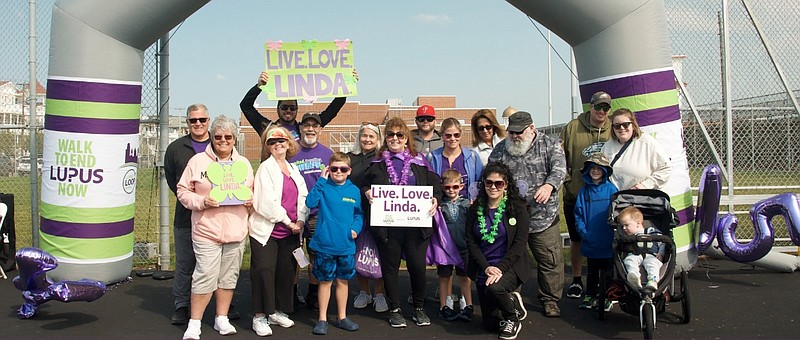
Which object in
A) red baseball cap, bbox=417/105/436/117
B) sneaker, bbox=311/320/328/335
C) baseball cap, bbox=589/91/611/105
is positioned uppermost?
baseball cap, bbox=589/91/611/105

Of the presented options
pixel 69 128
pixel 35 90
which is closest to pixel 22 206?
pixel 35 90

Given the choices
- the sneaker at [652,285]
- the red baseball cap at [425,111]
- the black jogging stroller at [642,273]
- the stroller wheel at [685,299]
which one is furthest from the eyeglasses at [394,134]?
the stroller wheel at [685,299]

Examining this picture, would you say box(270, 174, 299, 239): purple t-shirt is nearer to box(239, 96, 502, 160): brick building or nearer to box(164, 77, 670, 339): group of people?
→ box(164, 77, 670, 339): group of people

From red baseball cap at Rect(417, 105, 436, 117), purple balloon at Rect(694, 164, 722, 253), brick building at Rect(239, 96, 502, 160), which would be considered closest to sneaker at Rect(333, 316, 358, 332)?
red baseball cap at Rect(417, 105, 436, 117)

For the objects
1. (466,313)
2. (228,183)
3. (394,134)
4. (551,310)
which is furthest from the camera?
(551,310)

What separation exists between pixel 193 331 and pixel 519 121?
2966mm

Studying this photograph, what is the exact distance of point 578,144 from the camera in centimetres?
588

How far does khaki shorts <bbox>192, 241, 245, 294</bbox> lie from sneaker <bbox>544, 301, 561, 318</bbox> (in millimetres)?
2496

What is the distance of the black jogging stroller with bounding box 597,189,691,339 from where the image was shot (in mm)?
4676

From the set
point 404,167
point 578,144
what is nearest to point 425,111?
point 404,167

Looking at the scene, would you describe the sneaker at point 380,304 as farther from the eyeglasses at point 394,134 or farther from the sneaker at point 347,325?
the eyeglasses at point 394,134

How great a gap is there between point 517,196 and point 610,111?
150 centimetres

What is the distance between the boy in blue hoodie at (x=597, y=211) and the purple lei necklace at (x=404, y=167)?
4.78 feet

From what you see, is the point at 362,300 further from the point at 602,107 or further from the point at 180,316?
the point at 602,107
